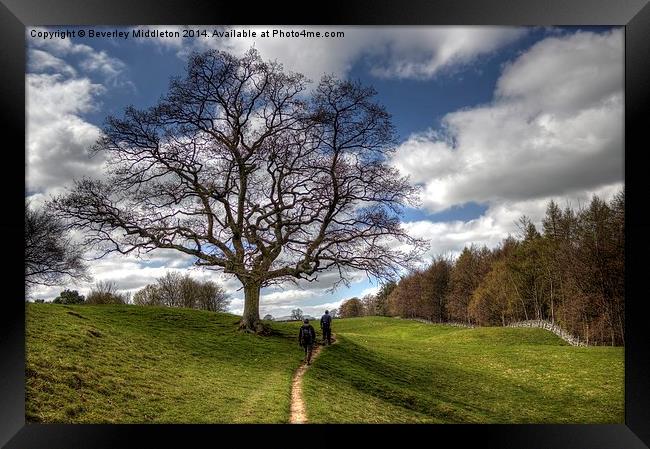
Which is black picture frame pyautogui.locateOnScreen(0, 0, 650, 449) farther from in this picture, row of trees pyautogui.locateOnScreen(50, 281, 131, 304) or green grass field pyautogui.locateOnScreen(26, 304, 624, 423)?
row of trees pyautogui.locateOnScreen(50, 281, 131, 304)

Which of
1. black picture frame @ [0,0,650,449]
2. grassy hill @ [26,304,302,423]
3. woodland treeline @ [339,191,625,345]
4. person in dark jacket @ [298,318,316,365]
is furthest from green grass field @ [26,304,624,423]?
woodland treeline @ [339,191,625,345]

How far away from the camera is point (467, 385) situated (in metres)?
16.5

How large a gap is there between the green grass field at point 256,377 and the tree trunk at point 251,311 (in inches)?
18.3

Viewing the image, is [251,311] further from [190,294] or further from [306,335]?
[190,294]

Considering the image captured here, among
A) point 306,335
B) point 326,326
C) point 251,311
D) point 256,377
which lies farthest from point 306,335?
point 251,311

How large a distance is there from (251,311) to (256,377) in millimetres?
5058

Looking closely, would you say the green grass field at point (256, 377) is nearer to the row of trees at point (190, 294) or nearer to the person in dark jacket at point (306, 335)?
the person in dark jacket at point (306, 335)
